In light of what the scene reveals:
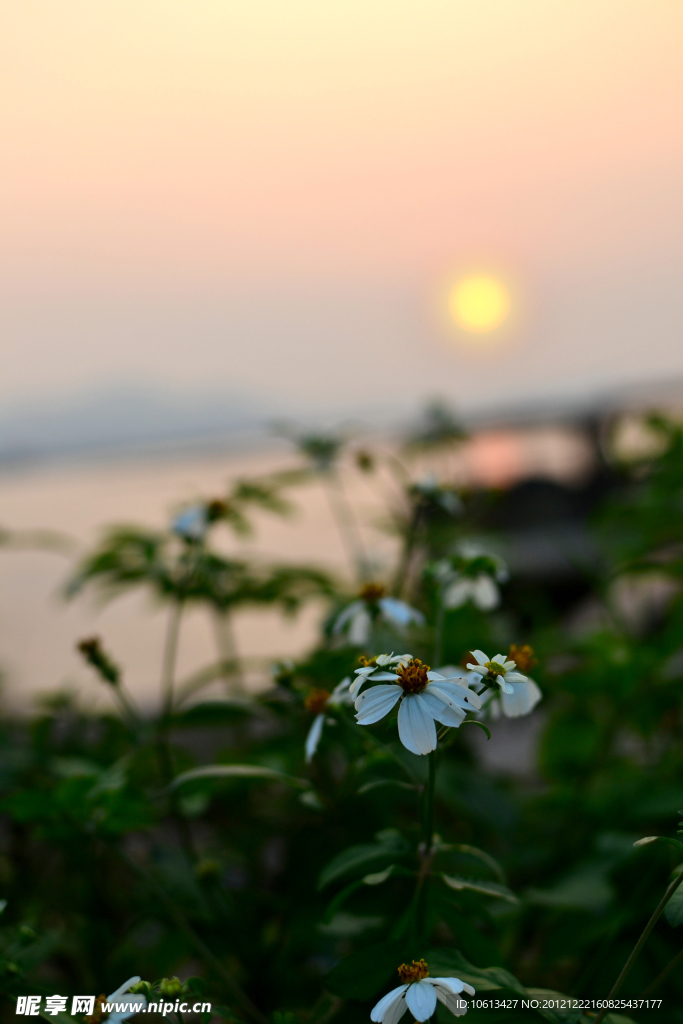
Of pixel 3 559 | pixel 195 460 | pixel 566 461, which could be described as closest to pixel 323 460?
pixel 3 559

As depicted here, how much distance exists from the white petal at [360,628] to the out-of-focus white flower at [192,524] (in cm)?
16

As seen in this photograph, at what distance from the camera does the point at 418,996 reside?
34 cm

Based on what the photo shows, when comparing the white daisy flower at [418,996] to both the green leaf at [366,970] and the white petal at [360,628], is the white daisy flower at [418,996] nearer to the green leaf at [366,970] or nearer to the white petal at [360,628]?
the green leaf at [366,970]

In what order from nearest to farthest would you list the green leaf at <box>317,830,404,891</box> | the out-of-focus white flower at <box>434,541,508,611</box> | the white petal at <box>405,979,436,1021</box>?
the white petal at <box>405,979,436,1021</box> → the green leaf at <box>317,830,404,891</box> → the out-of-focus white flower at <box>434,541,508,611</box>

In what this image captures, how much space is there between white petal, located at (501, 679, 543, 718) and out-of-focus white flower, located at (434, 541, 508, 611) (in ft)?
0.35

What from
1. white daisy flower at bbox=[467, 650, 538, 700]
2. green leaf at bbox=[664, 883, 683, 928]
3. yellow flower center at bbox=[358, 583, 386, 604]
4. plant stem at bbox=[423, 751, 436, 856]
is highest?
white daisy flower at bbox=[467, 650, 538, 700]

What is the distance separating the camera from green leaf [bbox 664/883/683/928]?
13.5 inches

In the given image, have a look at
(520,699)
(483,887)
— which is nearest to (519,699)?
(520,699)

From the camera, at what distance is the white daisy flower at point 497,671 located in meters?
0.38

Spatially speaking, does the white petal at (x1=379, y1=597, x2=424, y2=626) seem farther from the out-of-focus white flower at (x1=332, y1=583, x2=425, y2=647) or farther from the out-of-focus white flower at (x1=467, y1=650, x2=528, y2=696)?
the out-of-focus white flower at (x1=467, y1=650, x2=528, y2=696)

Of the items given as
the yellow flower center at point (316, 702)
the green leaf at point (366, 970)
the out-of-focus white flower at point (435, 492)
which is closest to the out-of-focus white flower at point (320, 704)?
the yellow flower center at point (316, 702)

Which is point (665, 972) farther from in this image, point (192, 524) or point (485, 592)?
point (192, 524)

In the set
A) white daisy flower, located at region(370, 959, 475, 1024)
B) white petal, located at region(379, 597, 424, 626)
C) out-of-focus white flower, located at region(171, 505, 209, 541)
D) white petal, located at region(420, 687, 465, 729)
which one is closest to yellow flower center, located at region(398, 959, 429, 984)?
white daisy flower, located at region(370, 959, 475, 1024)

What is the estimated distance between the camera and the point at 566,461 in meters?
2.65
